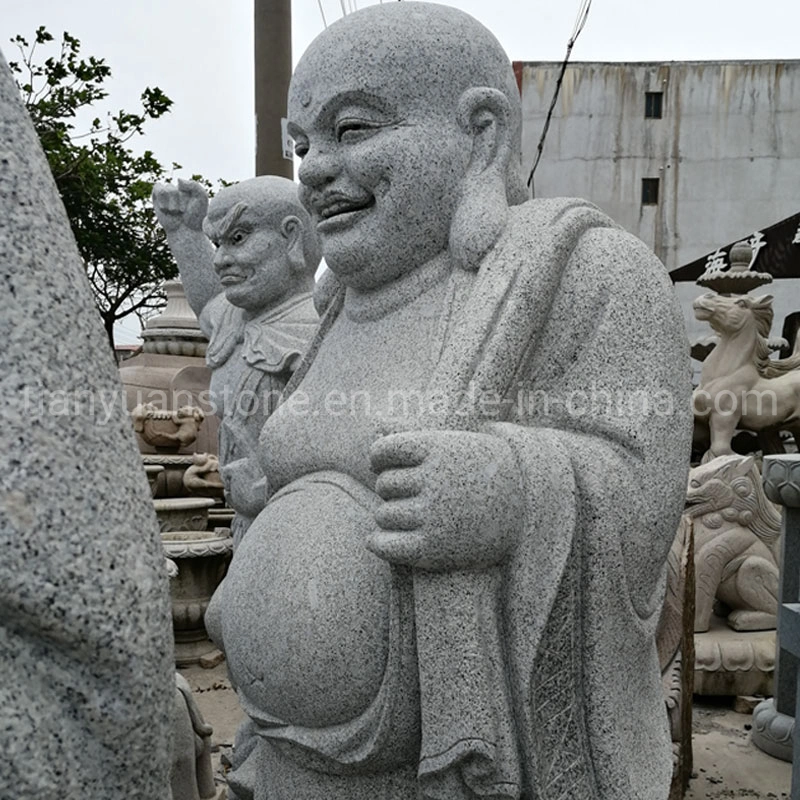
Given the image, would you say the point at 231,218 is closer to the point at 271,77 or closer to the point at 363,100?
the point at 363,100

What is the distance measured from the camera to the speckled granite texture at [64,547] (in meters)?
0.71

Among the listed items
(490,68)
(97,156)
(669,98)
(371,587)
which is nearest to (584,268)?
(490,68)

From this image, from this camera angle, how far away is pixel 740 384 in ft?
28.6

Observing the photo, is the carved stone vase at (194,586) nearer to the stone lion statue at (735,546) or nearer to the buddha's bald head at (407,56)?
the stone lion statue at (735,546)

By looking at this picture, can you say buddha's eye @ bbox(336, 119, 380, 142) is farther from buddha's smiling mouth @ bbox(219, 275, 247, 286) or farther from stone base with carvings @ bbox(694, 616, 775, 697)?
stone base with carvings @ bbox(694, 616, 775, 697)

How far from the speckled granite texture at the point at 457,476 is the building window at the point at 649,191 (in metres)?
17.0

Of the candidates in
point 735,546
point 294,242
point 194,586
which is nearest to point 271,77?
point 294,242

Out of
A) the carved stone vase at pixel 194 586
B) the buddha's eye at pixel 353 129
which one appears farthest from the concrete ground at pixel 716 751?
the buddha's eye at pixel 353 129

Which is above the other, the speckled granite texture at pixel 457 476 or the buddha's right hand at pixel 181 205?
the buddha's right hand at pixel 181 205

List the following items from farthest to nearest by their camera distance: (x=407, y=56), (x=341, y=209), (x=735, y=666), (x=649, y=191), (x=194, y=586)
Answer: (x=649, y=191) < (x=194, y=586) < (x=735, y=666) < (x=341, y=209) < (x=407, y=56)

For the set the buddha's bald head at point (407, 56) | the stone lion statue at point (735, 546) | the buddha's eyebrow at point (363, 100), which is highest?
the buddha's bald head at point (407, 56)

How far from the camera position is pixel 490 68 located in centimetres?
193

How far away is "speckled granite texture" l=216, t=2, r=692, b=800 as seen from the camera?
1590 mm

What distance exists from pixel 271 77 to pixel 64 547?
6464mm
